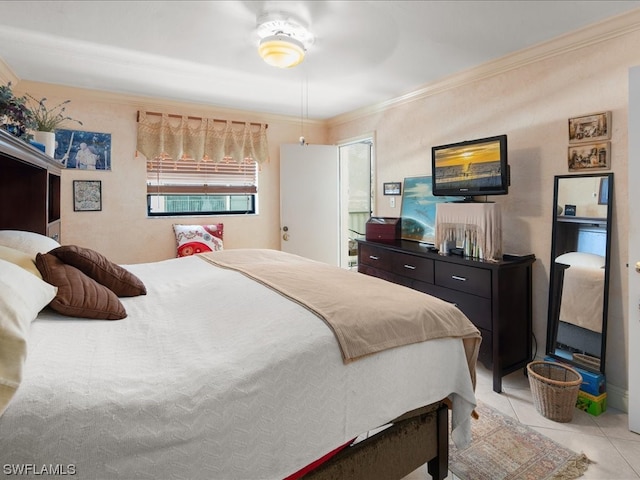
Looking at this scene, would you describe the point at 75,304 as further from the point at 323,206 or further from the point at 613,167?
the point at 323,206

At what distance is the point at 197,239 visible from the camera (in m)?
4.03

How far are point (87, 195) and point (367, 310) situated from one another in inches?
136

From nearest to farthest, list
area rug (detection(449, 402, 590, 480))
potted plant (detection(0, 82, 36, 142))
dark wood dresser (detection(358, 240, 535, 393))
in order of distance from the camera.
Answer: area rug (detection(449, 402, 590, 480)), potted plant (detection(0, 82, 36, 142)), dark wood dresser (detection(358, 240, 535, 393))

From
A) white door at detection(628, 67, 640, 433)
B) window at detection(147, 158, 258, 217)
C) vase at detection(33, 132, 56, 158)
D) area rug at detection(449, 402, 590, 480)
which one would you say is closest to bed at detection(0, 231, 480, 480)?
area rug at detection(449, 402, 590, 480)

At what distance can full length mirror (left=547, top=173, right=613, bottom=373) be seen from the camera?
2268 millimetres

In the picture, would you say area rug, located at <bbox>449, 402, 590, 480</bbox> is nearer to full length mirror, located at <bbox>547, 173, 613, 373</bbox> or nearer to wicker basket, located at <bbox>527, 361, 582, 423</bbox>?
wicker basket, located at <bbox>527, 361, 582, 423</bbox>

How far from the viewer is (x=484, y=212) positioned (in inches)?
105

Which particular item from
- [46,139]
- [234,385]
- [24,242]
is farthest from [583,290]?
[46,139]

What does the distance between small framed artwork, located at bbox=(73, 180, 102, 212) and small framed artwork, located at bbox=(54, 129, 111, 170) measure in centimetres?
16

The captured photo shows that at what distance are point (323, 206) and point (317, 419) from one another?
12.3 ft

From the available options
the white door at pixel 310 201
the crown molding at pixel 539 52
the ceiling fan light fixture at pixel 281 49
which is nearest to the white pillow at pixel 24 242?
the ceiling fan light fixture at pixel 281 49

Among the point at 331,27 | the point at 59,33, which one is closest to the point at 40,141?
the point at 59,33

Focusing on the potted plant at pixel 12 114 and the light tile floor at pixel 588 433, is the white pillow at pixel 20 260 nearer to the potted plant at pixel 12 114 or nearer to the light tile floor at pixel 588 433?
the potted plant at pixel 12 114

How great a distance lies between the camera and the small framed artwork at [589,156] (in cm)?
226
